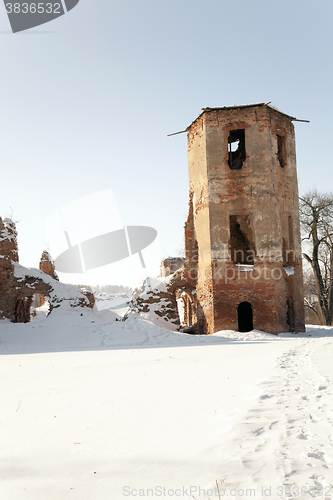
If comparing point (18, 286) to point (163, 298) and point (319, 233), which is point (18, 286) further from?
point (319, 233)

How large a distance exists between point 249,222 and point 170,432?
15143mm

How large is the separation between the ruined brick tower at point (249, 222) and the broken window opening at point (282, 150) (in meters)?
0.05

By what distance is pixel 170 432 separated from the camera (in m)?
3.62

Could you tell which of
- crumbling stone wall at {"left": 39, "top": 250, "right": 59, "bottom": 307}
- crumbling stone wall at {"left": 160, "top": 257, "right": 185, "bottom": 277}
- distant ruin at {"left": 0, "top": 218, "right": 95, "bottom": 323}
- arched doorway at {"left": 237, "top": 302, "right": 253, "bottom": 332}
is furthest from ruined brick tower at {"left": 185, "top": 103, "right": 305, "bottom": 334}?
crumbling stone wall at {"left": 160, "top": 257, "right": 185, "bottom": 277}

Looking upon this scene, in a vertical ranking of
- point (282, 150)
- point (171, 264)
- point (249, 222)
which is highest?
point (282, 150)

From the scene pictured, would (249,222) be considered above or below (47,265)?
above

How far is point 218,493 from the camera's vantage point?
8.05ft

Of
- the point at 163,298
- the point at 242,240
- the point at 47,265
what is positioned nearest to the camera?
the point at 163,298

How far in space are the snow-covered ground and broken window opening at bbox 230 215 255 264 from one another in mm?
10651

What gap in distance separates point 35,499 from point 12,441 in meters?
1.27

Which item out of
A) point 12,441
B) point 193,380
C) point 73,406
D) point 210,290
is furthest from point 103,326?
point 12,441

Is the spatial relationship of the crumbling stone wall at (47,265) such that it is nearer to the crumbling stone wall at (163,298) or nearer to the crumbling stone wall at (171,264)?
the crumbling stone wall at (163,298)

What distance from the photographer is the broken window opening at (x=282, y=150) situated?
1830 centimetres

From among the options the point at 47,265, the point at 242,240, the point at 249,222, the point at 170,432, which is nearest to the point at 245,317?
the point at 242,240
